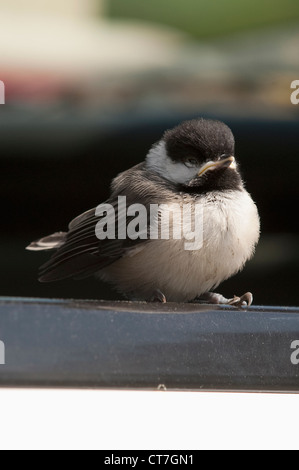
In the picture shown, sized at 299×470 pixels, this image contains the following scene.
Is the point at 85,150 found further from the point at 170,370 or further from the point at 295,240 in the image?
the point at 170,370

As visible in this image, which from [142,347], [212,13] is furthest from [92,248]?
[212,13]

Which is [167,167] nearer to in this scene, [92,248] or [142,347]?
[92,248]

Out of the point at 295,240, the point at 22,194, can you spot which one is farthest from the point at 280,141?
the point at 22,194

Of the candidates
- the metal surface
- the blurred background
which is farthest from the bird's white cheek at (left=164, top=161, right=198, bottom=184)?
the blurred background

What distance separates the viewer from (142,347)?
116 cm

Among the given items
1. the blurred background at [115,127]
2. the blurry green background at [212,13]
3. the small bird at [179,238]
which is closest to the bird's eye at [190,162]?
A: the small bird at [179,238]

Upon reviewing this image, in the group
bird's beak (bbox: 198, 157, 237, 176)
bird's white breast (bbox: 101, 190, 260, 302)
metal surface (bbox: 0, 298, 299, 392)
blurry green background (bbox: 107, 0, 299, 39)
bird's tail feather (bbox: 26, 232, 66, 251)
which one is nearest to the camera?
metal surface (bbox: 0, 298, 299, 392)

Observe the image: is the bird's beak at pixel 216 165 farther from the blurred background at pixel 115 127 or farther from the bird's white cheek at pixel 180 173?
the blurred background at pixel 115 127

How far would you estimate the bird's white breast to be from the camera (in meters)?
1.88

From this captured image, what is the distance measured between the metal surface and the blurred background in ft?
5.73

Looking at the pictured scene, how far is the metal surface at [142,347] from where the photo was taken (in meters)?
1.11

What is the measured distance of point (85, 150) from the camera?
3523 millimetres

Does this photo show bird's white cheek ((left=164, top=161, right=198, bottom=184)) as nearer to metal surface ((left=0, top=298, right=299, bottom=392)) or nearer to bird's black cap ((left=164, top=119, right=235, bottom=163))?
bird's black cap ((left=164, top=119, right=235, bottom=163))

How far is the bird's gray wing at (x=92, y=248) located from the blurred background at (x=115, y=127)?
0.91m
